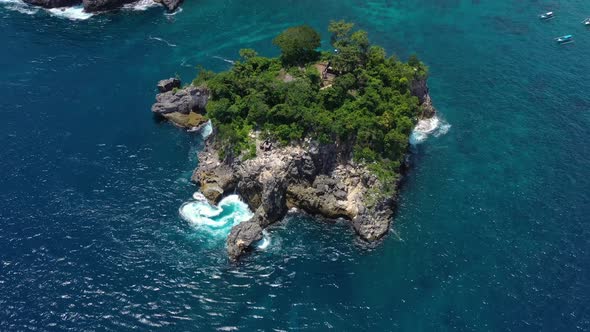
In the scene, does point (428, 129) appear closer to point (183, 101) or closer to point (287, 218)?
point (287, 218)

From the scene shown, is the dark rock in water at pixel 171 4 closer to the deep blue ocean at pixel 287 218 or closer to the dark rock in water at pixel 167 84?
the deep blue ocean at pixel 287 218

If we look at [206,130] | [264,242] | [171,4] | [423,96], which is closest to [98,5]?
[171,4]

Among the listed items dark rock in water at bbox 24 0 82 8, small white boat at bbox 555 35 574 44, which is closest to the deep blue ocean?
small white boat at bbox 555 35 574 44

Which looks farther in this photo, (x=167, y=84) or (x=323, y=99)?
(x=167, y=84)

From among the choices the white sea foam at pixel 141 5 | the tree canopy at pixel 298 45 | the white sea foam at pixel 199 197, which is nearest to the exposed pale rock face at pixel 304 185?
the white sea foam at pixel 199 197

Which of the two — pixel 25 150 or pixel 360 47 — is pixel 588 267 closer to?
pixel 360 47

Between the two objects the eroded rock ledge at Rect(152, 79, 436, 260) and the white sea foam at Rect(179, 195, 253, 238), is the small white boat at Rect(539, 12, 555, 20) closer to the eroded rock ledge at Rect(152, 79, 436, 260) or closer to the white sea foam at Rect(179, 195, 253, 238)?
the eroded rock ledge at Rect(152, 79, 436, 260)

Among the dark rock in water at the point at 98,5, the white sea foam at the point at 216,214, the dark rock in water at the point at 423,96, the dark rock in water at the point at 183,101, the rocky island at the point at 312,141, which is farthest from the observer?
the dark rock in water at the point at 98,5
